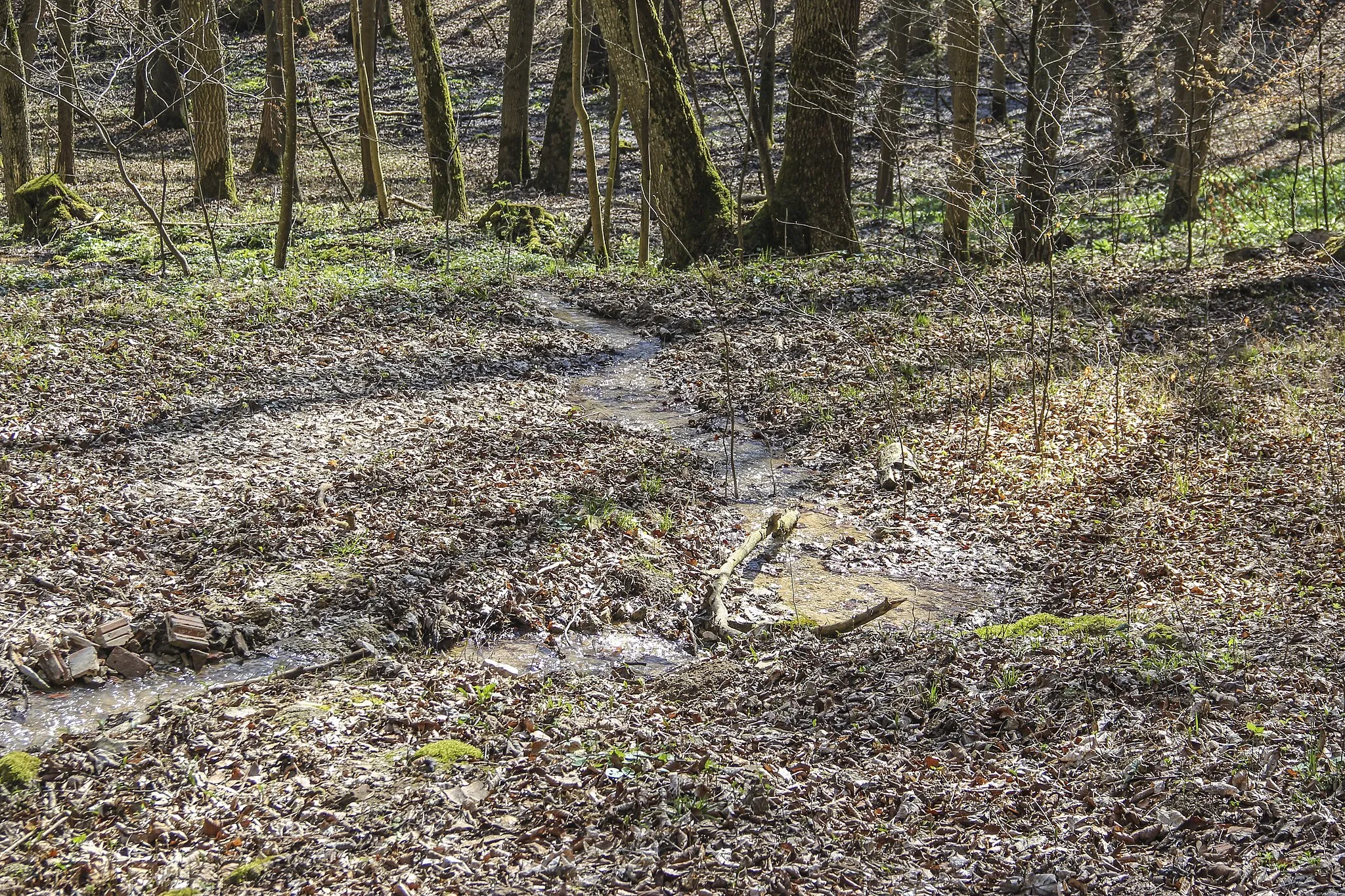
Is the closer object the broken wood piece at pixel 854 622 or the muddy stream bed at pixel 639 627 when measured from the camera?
the muddy stream bed at pixel 639 627

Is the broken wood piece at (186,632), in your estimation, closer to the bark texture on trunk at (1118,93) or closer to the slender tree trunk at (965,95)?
the slender tree trunk at (965,95)

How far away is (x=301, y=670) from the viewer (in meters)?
5.09

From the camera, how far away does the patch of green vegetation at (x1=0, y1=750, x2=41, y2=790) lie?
13.3 feet

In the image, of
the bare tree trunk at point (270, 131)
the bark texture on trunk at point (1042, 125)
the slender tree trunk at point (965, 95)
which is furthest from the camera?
the bare tree trunk at point (270, 131)

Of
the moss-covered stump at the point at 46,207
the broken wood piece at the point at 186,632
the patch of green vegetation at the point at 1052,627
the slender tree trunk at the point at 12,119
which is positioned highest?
the slender tree trunk at the point at 12,119

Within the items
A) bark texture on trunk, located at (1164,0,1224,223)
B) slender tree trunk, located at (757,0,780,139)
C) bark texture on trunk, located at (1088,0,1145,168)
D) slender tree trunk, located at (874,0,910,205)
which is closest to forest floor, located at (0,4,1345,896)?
bark texture on trunk, located at (1164,0,1224,223)

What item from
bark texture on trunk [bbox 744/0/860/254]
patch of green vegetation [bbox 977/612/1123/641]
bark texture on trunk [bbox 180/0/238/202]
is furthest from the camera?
bark texture on trunk [bbox 180/0/238/202]

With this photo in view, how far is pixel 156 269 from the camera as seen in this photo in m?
12.0

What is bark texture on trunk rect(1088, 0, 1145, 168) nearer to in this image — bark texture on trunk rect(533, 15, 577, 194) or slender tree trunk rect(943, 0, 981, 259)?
slender tree trunk rect(943, 0, 981, 259)

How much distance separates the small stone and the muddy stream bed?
51mm

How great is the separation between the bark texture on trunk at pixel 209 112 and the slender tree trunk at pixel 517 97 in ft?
17.1

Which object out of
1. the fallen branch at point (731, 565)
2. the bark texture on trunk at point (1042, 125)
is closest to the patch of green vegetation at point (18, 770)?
the fallen branch at point (731, 565)

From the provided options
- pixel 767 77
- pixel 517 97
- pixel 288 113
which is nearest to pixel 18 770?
pixel 288 113

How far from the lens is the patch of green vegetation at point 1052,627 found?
5238mm
